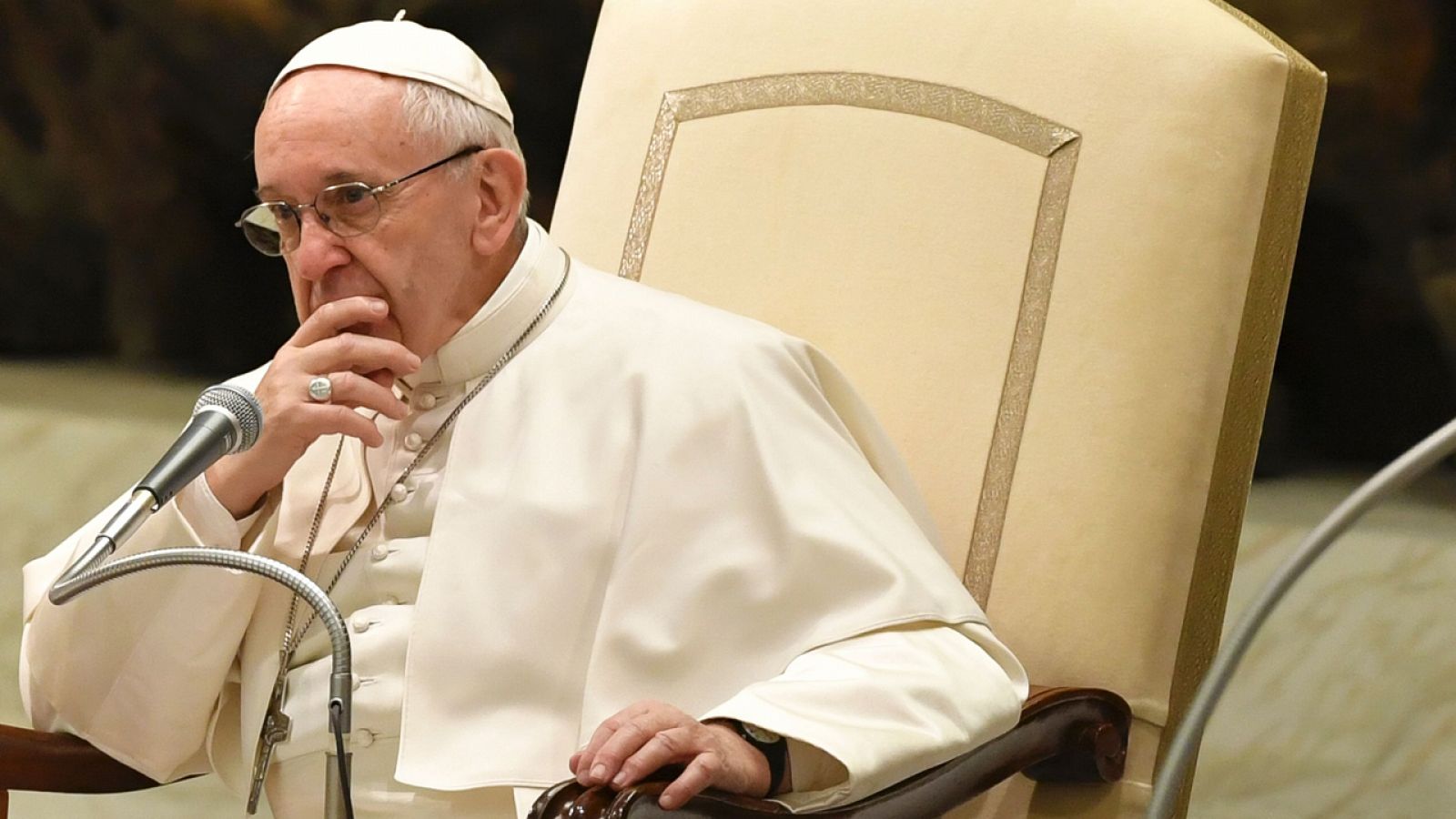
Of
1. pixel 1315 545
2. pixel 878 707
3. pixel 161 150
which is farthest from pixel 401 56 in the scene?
pixel 161 150

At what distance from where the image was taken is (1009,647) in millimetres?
2295

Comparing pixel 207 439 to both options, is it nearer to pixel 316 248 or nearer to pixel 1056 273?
pixel 316 248

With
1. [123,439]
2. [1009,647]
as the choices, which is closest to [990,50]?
[1009,647]

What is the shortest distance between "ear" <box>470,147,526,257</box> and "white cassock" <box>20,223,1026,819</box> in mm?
56

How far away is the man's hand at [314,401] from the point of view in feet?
6.96

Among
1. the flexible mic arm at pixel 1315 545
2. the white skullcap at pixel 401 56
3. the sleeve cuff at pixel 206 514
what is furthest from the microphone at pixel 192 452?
the flexible mic arm at pixel 1315 545

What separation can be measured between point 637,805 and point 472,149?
1.06 meters

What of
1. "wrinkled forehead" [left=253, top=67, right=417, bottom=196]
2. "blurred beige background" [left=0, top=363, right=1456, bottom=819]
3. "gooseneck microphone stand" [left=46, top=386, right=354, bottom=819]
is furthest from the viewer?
"blurred beige background" [left=0, top=363, right=1456, bottom=819]

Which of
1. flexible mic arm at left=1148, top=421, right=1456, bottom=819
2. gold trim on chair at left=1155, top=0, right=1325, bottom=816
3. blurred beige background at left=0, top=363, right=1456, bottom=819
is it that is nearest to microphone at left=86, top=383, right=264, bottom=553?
flexible mic arm at left=1148, top=421, right=1456, bottom=819

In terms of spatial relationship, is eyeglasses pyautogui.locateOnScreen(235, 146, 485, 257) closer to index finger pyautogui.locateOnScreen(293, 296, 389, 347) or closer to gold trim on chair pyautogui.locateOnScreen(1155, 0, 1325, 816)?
index finger pyautogui.locateOnScreen(293, 296, 389, 347)

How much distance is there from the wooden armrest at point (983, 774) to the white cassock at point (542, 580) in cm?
6

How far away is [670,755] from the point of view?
5.44 ft

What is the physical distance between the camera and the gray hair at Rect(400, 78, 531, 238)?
2303mm

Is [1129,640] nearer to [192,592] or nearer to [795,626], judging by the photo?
[795,626]
